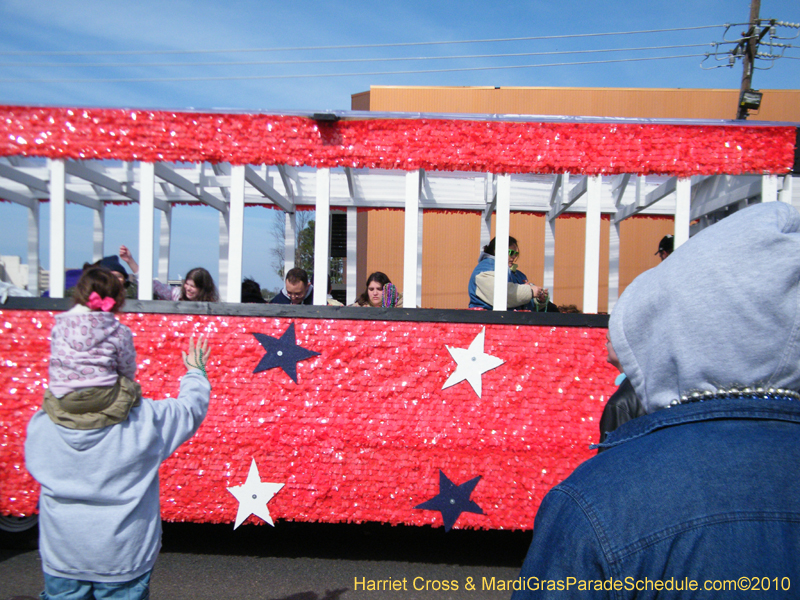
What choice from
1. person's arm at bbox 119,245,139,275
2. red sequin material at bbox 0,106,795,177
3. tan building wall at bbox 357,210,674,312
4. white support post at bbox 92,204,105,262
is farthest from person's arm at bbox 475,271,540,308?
tan building wall at bbox 357,210,674,312

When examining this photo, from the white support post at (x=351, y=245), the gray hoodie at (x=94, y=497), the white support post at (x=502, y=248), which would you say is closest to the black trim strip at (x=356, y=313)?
the white support post at (x=502, y=248)

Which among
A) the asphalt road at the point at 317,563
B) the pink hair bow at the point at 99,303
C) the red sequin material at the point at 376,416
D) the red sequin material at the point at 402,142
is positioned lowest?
the asphalt road at the point at 317,563

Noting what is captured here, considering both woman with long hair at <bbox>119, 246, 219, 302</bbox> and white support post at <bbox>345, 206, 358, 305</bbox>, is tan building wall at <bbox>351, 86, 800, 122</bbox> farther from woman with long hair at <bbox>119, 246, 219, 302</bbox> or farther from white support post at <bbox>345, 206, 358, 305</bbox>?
woman with long hair at <bbox>119, 246, 219, 302</bbox>

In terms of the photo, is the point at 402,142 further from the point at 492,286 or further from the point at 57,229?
the point at 57,229

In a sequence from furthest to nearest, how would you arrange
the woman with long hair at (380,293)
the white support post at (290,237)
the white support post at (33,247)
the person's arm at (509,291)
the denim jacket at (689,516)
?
the white support post at (290,237)
the white support post at (33,247)
the woman with long hair at (380,293)
the person's arm at (509,291)
the denim jacket at (689,516)

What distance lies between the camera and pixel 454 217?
12062 mm

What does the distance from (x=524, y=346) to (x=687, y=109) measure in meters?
14.2

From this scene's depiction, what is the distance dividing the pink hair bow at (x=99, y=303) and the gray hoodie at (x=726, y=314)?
1.62m

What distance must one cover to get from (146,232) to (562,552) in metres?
3.08

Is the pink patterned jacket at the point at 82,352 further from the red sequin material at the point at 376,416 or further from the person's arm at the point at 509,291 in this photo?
the person's arm at the point at 509,291

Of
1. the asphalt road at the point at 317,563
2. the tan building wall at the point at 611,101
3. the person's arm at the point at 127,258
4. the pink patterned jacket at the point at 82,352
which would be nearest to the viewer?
the pink patterned jacket at the point at 82,352

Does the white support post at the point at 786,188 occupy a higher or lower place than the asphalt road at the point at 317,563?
higher

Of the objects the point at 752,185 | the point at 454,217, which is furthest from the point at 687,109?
the point at 752,185

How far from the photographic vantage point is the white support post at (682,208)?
3078mm
